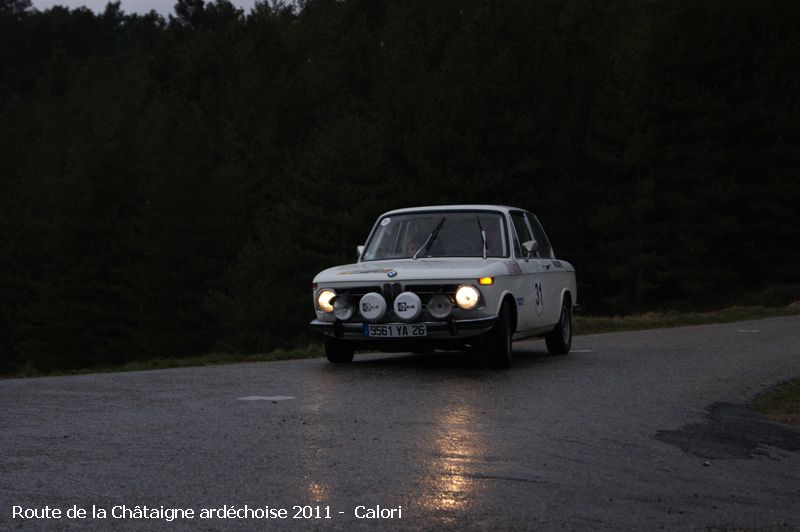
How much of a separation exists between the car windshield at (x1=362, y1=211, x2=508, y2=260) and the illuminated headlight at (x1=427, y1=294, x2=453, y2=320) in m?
1.43

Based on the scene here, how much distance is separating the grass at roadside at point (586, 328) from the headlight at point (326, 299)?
402cm

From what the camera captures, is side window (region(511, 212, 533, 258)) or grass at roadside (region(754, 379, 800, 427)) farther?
side window (region(511, 212, 533, 258))

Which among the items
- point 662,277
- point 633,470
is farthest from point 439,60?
point 633,470

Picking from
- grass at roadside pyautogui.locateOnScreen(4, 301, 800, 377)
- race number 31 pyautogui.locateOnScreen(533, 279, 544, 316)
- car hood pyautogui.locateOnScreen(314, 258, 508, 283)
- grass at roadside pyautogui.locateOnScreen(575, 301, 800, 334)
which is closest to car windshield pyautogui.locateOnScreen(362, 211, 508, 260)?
car hood pyautogui.locateOnScreen(314, 258, 508, 283)

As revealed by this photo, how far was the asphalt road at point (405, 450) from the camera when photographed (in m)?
5.83

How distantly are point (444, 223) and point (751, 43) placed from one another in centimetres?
3836

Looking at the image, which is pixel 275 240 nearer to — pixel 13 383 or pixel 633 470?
pixel 13 383

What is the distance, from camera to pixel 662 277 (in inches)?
1806

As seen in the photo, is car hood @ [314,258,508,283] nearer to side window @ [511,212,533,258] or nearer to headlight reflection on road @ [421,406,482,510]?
side window @ [511,212,533,258]

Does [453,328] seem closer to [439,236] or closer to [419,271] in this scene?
[419,271]

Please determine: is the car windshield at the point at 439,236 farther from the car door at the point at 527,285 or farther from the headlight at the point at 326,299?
the headlight at the point at 326,299

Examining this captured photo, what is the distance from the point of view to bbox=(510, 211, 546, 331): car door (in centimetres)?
1335

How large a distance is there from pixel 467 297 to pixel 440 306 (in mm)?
289

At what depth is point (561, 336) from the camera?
15273 mm
